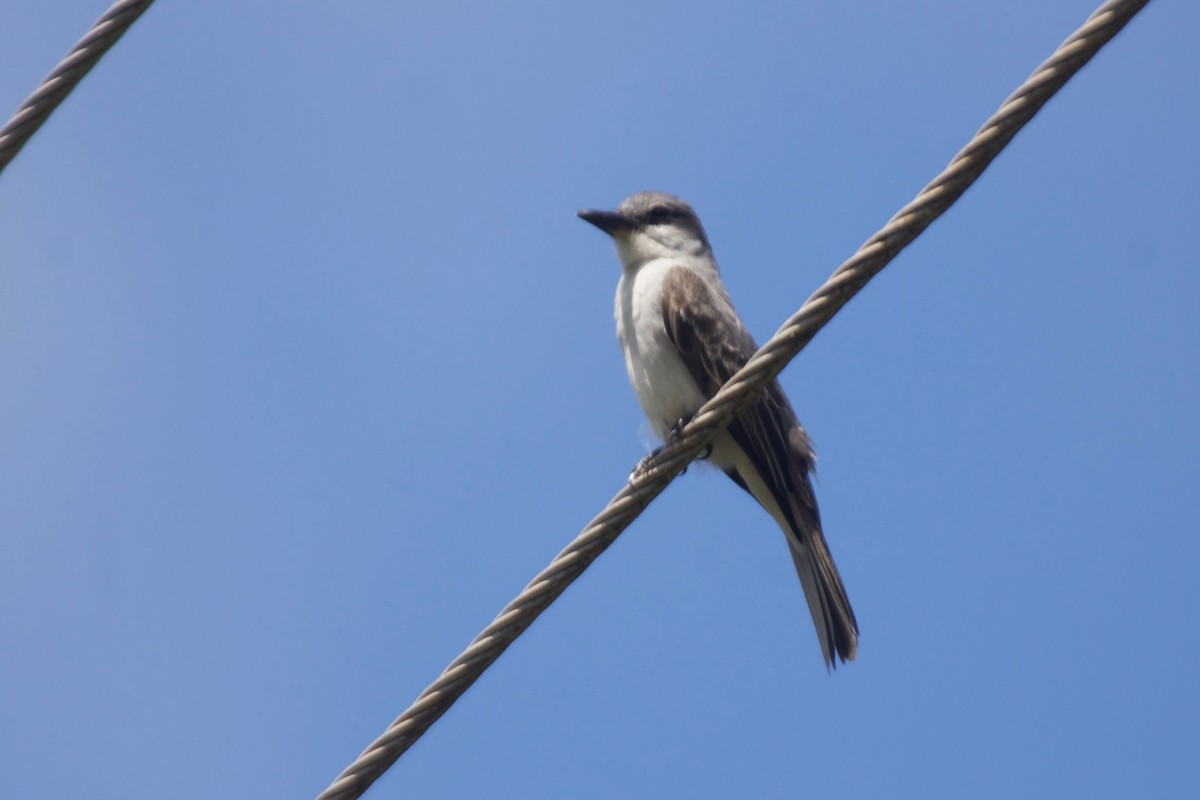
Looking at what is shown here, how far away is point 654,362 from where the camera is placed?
6.15 metres

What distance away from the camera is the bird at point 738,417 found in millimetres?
5891

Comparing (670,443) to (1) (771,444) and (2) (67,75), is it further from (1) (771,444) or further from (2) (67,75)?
(2) (67,75)

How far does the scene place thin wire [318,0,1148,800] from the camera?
10.4ft

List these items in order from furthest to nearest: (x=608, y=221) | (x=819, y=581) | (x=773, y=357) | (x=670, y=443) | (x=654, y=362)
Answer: (x=608, y=221)
(x=654, y=362)
(x=819, y=581)
(x=670, y=443)
(x=773, y=357)

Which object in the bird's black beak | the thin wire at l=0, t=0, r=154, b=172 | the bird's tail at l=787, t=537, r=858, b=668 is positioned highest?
the bird's black beak

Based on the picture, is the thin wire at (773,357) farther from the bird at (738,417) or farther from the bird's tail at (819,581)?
the bird's tail at (819,581)

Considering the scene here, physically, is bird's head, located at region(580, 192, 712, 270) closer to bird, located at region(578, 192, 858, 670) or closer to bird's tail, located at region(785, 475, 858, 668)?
bird, located at region(578, 192, 858, 670)

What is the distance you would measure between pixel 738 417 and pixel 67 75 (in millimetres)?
3477

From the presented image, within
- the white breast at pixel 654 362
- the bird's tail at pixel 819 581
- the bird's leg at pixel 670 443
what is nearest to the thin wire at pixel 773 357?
the bird's leg at pixel 670 443

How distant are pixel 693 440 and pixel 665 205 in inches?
144

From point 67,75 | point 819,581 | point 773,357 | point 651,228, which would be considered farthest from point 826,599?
point 67,75

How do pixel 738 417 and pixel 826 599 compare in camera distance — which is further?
pixel 826 599

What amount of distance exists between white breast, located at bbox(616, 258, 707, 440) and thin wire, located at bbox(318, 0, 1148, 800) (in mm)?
2193

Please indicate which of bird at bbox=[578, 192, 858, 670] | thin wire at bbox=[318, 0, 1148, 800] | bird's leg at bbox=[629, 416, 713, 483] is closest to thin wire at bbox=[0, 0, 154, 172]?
thin wire at bbox=[318, 0, 1148, 800]
